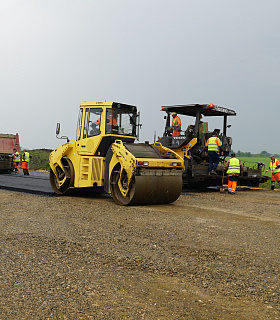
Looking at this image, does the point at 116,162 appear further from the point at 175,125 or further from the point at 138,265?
the point at 138,265

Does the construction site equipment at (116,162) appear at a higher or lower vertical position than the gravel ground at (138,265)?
higher

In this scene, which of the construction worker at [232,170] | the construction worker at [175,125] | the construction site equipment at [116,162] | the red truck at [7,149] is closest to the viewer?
the construction site equipment at [116,162]

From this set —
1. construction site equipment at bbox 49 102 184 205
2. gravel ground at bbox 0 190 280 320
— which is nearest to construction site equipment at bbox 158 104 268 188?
construction site equipment at bbox 49 102 184 205

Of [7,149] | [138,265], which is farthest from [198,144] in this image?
[7,149]

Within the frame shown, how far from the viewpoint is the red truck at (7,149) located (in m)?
22.3

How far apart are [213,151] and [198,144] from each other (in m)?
0.86

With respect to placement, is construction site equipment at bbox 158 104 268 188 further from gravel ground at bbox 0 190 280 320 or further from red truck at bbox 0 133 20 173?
red truck at bbox 0 133 20 173

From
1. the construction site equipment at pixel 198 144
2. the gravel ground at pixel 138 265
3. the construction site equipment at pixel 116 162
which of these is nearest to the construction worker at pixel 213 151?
the construction site equipment at pixel 198 144

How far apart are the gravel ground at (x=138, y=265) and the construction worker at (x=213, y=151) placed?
4.82 m

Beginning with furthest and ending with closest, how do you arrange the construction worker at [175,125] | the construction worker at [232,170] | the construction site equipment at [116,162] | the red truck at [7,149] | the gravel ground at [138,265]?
the red truck at [7,149]
the construction worker at [175,125]
the construction worker at [232,170]
the construction site equipment at [116,162]
the gravel ground at [138,265]

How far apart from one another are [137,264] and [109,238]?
4.38ft

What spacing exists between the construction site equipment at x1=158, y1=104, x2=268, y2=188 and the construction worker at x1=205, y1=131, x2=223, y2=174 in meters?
0.20

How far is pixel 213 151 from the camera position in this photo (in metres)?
13.0

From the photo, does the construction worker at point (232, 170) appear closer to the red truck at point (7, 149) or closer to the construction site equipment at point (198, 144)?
the construction site equipment at point (198, 144)
